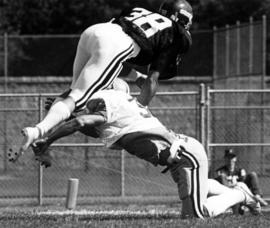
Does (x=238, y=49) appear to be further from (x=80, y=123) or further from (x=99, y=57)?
(x=80, y=123)

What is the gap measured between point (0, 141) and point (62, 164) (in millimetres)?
1612

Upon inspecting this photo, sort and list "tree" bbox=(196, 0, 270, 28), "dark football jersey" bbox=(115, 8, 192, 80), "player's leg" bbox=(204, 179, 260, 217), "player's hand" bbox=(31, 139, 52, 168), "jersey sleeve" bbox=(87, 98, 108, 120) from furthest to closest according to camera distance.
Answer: "tree" bbox=(196, 0, 270, 28) < "dark football jersey" bbox=(115, 8, 192, 80) < "player's leg" bbox=(204, 179, 260, 217) < "player's hand" bbox=(31, 139, 52, 168) < "jersey sleeve" bbox=(87, 98, 108, 120)

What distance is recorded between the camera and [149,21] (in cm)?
1003

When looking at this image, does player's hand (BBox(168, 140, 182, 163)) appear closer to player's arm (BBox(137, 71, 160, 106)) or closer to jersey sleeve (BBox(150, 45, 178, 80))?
player's arm (BBox(137, 71, 160, 106))

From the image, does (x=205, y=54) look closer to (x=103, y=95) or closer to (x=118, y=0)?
(x=118, y=0)

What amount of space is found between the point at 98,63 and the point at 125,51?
1.11 ft

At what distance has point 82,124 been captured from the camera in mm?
9023

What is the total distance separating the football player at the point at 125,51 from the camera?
30.8ft

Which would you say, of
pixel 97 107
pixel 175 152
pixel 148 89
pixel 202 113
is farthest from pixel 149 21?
pixel 202 113

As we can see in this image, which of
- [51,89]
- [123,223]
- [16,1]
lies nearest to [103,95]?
[123,223]

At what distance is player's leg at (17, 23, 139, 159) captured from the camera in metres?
9.28

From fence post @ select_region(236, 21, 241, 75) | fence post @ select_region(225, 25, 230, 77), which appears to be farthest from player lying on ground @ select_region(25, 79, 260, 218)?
fence post @ select_region(225, 25, 230, 77)

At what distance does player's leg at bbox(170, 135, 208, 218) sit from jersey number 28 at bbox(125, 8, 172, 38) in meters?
1.20

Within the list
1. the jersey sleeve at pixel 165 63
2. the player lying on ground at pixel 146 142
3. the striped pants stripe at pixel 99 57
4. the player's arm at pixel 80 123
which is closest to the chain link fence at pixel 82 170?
the jersey sleeve at pixel 165 63
